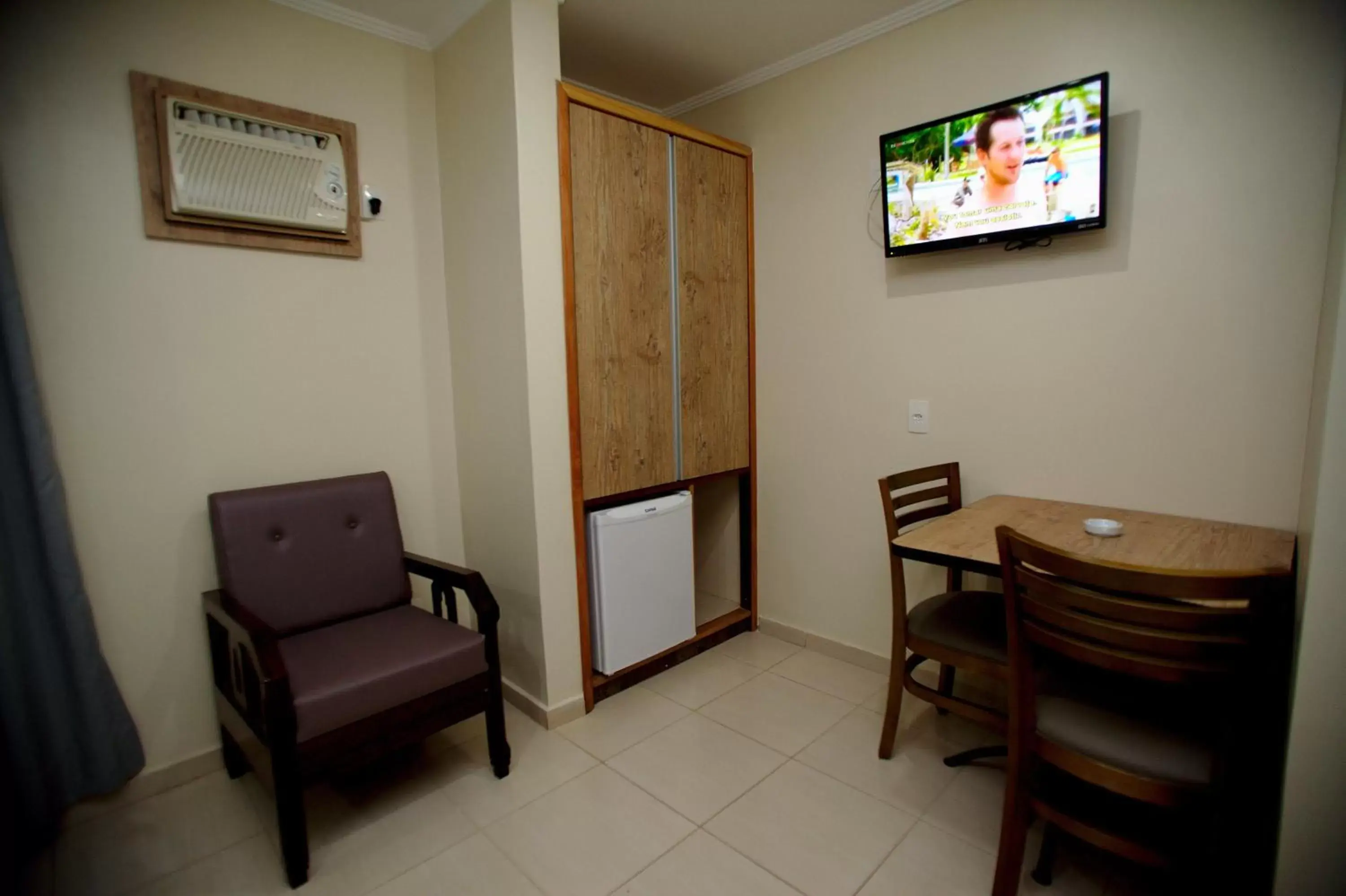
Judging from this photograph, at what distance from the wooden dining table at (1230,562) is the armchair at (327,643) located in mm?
1429

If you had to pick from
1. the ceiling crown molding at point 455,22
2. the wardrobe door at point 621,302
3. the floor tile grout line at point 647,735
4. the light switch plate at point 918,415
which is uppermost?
the ceiling crown molding at point 455,22

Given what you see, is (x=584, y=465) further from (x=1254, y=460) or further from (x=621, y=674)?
(x=1254, y=460)

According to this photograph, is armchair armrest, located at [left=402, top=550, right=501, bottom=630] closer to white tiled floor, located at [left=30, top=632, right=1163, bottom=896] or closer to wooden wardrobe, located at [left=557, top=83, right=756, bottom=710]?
wooden wardrobe, located at [left=557, top=83, right=756, bottom=710]

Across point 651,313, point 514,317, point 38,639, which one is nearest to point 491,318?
point 514,317

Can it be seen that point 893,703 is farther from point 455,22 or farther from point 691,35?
point 455,22

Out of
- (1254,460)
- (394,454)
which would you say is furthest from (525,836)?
(1254,460)

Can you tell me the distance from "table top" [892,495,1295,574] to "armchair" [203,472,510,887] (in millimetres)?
1431

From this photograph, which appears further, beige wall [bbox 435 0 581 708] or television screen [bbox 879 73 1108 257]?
beige wall [bbox 435 0 581 708]

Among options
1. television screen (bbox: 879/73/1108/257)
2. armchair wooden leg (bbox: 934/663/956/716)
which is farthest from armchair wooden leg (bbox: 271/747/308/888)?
television screen (bbox: 879/73/1108/257)

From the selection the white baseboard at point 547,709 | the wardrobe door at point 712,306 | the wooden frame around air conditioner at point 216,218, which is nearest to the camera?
the wooden frame around air conditioner at point 216,218

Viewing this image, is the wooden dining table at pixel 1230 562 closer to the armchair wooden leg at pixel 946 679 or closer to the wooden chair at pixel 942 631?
the wooden chair at pixel 942 631

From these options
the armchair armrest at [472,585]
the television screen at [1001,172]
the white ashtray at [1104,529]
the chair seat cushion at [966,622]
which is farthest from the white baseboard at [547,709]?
the television screen at [1001,172]

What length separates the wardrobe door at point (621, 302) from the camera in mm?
2365

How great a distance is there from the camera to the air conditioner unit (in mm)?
2008
